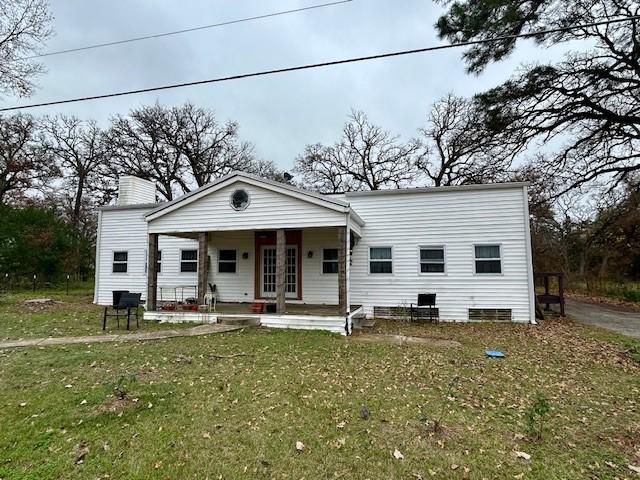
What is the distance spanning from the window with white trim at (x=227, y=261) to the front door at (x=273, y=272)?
4.07ft

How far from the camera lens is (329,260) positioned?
1288 cm

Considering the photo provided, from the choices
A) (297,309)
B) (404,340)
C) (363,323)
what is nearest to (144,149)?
(297,309)

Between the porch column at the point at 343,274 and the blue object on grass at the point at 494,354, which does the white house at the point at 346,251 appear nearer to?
the porch column at the point at 343,274

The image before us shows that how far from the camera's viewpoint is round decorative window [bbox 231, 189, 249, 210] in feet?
34.6

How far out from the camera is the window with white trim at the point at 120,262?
1512 cm

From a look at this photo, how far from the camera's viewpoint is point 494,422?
410cm

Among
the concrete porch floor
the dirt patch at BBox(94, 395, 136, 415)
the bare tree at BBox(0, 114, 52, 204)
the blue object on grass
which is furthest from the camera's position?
the bare tree at BBox(0, 114, 52, 204)

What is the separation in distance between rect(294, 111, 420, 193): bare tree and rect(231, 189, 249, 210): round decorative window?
712 inches

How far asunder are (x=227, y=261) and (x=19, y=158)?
75.8 ft

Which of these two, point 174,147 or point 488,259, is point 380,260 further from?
point 174,147

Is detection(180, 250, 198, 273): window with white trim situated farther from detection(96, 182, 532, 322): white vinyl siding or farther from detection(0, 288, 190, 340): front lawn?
detection(0, 288, 190, 340): front lawn

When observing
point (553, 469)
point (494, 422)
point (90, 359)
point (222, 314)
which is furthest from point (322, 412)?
point (222, 314)

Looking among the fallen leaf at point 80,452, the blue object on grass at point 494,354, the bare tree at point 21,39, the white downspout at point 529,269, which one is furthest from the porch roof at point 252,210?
the bare tree at point 21,39

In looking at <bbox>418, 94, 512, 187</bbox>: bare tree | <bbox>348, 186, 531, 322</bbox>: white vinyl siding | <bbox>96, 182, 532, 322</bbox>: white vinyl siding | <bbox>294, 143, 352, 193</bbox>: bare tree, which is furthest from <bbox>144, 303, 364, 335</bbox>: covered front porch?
<bbox>294, 143, 352, 193</bbox>: bare tree
